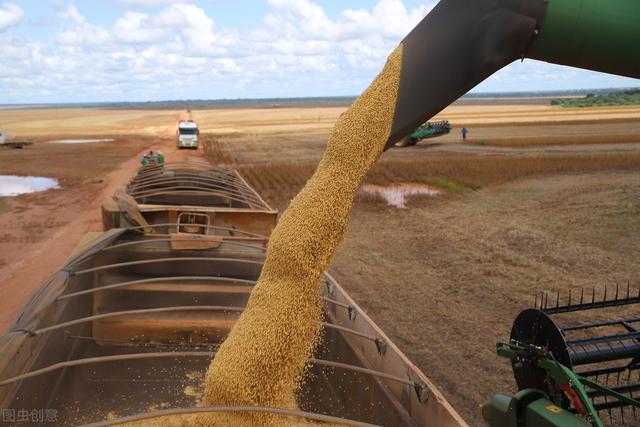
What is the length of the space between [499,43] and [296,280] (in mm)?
1672

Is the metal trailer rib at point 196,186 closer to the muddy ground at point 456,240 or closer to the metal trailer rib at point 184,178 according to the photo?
the metal trailer rib at point 184,178

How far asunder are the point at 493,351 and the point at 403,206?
849cm

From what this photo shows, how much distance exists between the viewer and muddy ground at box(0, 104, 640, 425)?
6480 mm

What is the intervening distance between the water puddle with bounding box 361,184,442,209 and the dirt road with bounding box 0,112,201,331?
6.90m

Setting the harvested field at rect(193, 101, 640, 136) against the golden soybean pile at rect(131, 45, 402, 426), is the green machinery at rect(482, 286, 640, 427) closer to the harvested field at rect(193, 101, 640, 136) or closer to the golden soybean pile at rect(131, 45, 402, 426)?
the golden soybean pile at rect(131, 45, 402, 426)

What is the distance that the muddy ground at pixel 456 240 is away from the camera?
6.48 metres

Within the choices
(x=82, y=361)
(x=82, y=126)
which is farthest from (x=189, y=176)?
(x=82, y=126)

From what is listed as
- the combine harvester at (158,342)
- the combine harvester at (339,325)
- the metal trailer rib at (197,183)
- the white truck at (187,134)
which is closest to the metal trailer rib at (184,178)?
the metal trailer rib at (197,183)

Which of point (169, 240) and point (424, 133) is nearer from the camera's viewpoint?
point (169, 240)

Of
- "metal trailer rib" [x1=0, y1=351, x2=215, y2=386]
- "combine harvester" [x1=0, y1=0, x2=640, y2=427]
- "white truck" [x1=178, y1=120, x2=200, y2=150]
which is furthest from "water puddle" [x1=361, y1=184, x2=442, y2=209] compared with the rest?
"white truck" [x1=178, y1=120, x2=200, y2=150]

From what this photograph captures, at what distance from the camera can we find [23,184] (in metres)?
18.6

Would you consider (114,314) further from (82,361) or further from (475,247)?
(475,247)

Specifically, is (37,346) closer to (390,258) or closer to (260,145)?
(390,258)

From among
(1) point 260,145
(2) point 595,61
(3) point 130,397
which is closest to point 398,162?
(1) point 260,145
